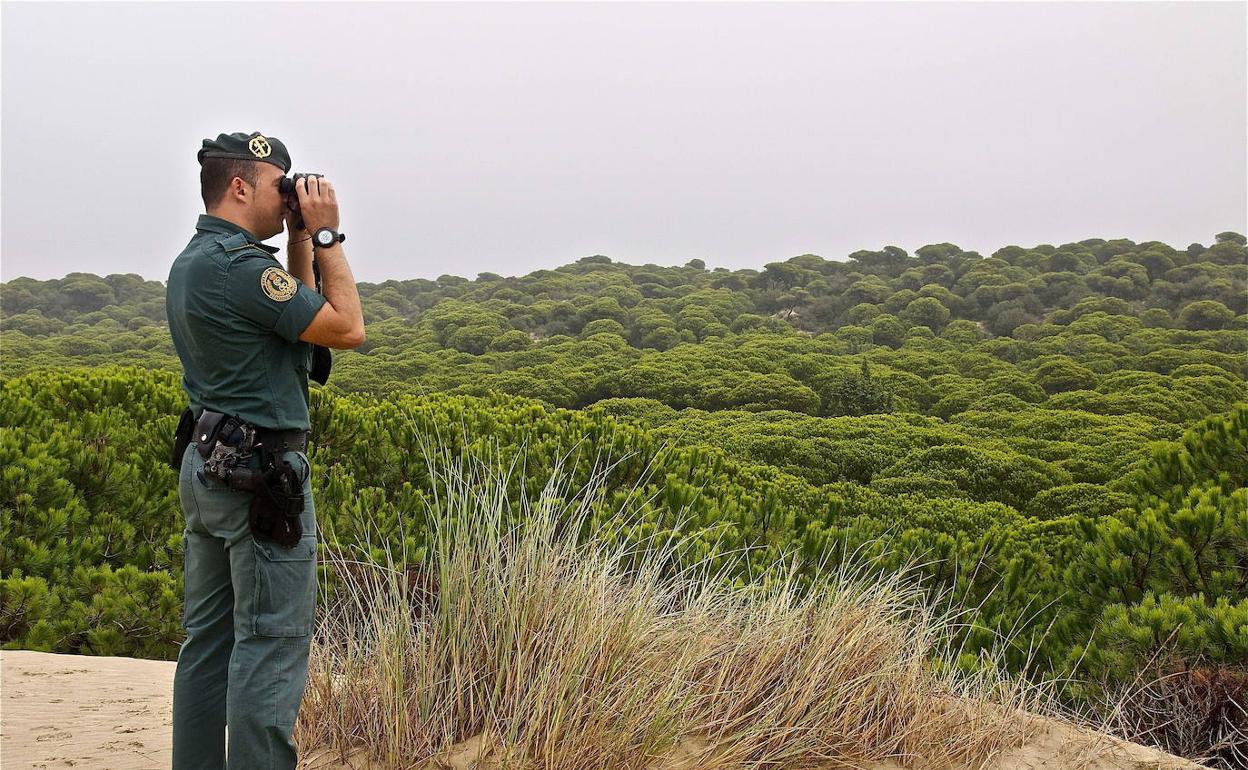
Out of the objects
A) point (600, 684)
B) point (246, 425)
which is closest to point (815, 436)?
point (600, 684)

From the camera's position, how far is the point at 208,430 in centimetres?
267

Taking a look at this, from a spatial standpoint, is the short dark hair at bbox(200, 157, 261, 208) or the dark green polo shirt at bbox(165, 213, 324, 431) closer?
the dark green polo shirt at bbox(165, 213, 324, 431)

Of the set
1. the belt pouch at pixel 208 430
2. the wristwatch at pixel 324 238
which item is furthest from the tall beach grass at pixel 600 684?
the wristwatch at pixel 324 238

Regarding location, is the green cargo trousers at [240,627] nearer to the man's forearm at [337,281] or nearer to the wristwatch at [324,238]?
the man's forearm at [337,281]

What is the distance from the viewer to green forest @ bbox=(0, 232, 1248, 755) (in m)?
5.38

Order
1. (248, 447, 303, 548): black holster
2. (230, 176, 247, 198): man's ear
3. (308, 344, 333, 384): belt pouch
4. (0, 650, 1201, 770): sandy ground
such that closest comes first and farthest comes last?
(248, 447, 303, 548): black holster → (230, 176, 247, 198): man's ear → (308, 344, 333, 384): belt pouch → (0, 650, 1201, 770): sandy ground

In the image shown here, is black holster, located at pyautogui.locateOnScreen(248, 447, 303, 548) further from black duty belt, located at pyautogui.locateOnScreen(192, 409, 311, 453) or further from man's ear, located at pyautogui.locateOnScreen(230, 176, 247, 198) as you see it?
man's ear, located at pyautogui.locateOnScreen(230, 176, 247, 198)

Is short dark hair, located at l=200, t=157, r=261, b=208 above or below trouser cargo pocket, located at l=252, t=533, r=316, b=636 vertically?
above

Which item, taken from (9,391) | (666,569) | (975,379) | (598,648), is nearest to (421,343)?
(975,379)

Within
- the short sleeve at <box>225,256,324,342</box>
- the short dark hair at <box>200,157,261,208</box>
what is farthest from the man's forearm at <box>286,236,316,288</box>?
the short sleeve at <box>225,256,324,342</box>

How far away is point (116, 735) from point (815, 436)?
47.6 feet

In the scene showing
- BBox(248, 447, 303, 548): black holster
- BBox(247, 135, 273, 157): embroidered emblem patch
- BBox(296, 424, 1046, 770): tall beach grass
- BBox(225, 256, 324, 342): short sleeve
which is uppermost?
BBox(247, 135, 273, 157): embroidered emblem patch

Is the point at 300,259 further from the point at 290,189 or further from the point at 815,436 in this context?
the point at 815,436

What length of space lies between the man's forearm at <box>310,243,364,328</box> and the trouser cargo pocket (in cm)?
69
